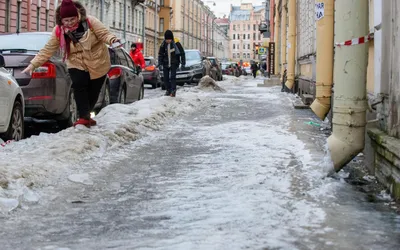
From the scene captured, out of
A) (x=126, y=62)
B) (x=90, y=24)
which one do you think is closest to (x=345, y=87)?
(x=90, y=24)

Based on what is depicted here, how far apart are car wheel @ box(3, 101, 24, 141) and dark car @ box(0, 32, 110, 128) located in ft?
2.02

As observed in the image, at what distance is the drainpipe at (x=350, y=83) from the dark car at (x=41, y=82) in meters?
4.60

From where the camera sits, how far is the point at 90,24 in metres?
8.10

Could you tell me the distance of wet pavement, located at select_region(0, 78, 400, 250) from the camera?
3699 mm

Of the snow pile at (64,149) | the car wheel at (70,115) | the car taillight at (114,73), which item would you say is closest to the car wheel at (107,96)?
the car taillight at (114,73)

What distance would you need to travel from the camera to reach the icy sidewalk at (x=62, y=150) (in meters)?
4.92

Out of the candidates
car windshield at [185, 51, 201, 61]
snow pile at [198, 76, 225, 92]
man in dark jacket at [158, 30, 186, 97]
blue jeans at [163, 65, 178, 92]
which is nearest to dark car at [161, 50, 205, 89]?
car windshield at [185, 51, 201, 61]

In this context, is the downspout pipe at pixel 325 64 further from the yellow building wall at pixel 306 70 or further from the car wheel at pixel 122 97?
the yellow building wall at pixel 306 70

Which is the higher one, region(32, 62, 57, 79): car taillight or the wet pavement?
region(32, 62, 57, 79): car taillight

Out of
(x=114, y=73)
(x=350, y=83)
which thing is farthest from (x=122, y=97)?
(x=350, y=83)

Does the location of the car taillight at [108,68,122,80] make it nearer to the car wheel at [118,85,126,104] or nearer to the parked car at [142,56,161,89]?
the car wheel at [118,85,126,104]

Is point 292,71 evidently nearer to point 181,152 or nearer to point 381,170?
point 181,152

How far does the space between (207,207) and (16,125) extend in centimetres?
419

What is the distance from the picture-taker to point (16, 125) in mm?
7926
